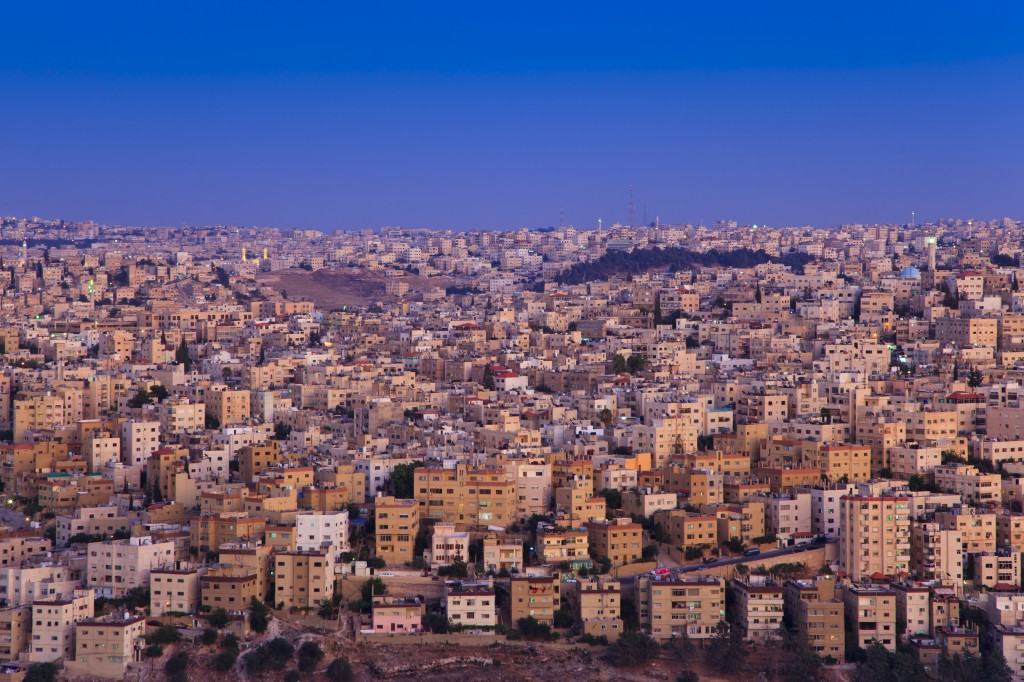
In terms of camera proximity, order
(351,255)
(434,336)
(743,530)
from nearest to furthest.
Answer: (743,530), (434,336), (351,255)

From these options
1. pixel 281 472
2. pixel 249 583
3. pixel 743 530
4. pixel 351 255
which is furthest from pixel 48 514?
pixel 351 255

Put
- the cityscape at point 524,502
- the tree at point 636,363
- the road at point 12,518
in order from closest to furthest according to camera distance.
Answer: the cityscape at point 524,502 → the road at point 12,518 → the tree at point 636,363

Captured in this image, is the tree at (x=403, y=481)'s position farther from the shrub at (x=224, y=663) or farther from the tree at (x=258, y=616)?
the shrub at (x=224, y=663)

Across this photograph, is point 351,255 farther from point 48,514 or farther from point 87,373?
point 48,514

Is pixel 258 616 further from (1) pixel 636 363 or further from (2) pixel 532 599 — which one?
(1) pixel 636 363

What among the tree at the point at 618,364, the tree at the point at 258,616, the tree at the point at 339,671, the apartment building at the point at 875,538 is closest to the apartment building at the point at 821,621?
the apartment building at the point at 875,538

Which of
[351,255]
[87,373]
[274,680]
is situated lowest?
[274,680]
